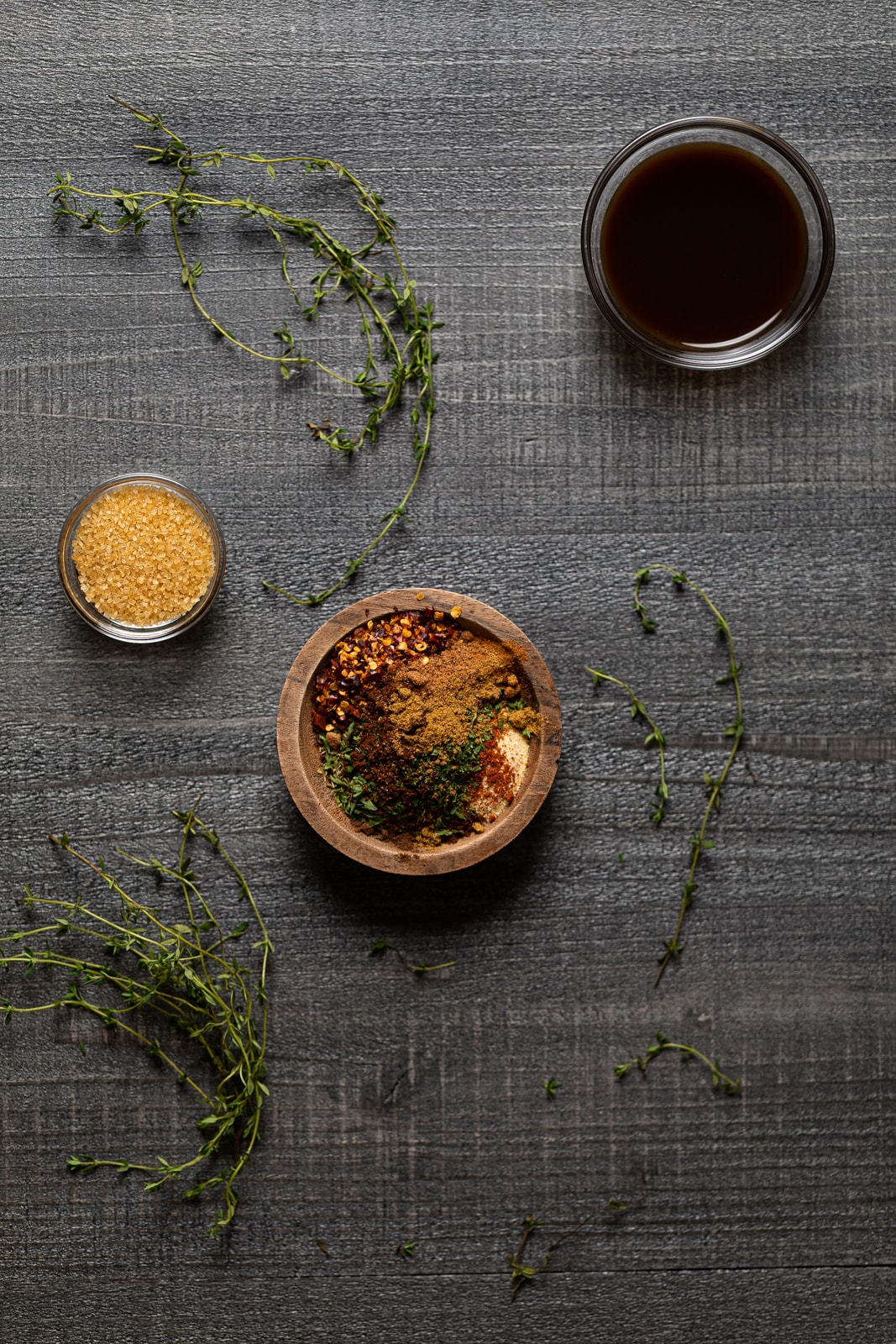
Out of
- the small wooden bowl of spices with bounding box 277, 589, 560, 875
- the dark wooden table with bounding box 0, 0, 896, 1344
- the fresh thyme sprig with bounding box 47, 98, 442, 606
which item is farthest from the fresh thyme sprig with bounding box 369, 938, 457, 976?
the fresh thyme sprig with bounding box 47, 98, 442, 606

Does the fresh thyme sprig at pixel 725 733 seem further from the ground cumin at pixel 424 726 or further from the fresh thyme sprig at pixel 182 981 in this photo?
the fresh thyme sprig at pixel 182 981

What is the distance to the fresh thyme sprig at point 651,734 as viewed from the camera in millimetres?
1759

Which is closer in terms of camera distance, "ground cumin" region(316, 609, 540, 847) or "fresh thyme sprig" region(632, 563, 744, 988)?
"ground cumin" region(316, 609, 540, 847)

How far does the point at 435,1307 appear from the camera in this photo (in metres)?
1.73

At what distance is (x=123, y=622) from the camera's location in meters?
1.72

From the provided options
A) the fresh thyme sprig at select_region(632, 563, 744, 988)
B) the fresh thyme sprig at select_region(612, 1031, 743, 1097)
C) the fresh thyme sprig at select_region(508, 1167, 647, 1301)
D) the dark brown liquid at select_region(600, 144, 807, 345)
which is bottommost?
the fresh thyme sprig at select_region(508, 1167, 647, 1301)

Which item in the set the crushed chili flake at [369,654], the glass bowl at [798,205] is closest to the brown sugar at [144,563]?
the crushed chili flake at [369,654]

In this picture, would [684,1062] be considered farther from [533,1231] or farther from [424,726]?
[424,726]

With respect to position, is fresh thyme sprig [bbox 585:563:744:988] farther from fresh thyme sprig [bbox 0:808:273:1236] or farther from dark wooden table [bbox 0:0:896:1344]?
fresh thyme sprig [bbox 0:808:273:1236]

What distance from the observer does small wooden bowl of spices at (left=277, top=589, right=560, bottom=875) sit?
166cm

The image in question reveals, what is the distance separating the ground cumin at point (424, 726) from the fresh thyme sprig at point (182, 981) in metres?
0.28

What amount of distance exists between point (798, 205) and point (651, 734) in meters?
0.90

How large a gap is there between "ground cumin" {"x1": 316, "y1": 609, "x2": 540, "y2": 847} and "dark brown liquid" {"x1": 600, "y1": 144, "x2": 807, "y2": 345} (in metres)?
0.62

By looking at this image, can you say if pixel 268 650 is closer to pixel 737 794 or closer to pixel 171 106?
pixel 737 794
